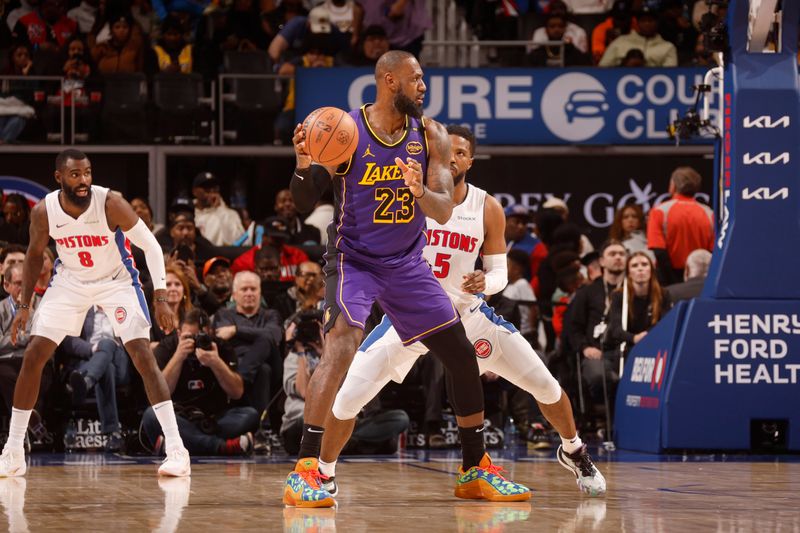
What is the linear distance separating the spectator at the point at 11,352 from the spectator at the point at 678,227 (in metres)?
5.72

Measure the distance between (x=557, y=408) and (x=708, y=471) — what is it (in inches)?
74.0

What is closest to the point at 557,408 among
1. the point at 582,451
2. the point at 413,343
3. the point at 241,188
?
the point at 582,451

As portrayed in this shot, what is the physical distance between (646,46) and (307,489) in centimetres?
1079

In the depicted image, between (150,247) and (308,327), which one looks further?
(308,327)

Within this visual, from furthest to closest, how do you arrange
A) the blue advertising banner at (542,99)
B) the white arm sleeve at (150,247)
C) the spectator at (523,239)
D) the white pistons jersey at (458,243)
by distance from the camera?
1. the blue advertising banner at (542,99)
2. the spectator at (523,239)
3. the white arm sleeve at (150,247)
4. the white pistons jersey at (458,243)

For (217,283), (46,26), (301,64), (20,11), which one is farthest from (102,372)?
(20,11)

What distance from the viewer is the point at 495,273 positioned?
23.7 ft

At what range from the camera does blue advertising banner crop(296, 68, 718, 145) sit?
14.7 metres

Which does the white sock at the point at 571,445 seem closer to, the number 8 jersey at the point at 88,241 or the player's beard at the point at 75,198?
the number 8 jersey at the point at 88,241

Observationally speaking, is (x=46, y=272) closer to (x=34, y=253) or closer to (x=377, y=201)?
(x=34, y=253)

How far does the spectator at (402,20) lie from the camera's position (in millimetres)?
15781

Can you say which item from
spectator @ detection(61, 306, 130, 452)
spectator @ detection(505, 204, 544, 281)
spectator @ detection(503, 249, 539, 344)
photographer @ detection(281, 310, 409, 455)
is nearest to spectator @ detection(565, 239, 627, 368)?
spectator @ detection(503, 249, 539, 344)

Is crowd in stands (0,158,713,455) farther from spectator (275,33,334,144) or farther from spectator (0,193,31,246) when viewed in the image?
spectator (275,33,334,144)

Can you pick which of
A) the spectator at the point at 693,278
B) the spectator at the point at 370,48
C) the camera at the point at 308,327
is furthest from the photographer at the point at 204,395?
the spectator at the point at 370,48
